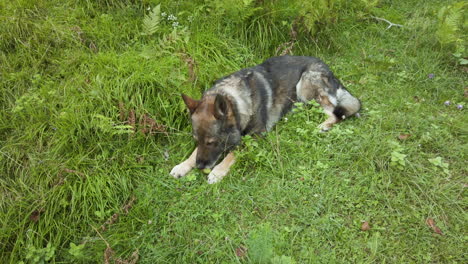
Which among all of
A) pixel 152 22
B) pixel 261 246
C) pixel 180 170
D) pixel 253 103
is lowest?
pixel 180 170

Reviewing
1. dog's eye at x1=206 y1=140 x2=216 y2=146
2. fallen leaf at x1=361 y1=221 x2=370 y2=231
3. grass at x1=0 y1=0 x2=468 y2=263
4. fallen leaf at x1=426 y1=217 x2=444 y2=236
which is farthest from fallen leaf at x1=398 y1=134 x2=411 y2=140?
dog's eye at x1=206 y1=140 x2=216 y2=146

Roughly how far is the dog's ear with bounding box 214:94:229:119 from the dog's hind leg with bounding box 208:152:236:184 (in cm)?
52

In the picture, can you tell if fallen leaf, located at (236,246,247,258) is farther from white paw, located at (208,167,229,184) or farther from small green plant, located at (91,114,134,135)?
small green plant, located at (91,114,134,135)

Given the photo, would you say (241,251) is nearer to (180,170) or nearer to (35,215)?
(180,170)

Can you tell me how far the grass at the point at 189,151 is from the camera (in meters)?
2.51

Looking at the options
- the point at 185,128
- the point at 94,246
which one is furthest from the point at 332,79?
the point at 94,246

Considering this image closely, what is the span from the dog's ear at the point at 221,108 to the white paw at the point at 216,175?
2.01 ft

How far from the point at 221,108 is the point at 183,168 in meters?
0.84

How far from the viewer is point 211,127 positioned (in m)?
2.95

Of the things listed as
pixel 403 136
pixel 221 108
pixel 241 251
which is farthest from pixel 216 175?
pixel 403 136

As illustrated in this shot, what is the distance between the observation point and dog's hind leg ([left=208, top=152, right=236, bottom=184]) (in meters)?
3.08

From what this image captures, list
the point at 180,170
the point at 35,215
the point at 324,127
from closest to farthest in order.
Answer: the point at 35,215 → the point at 180,170 → the point at 324,127

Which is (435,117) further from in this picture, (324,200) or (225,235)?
(225,235)

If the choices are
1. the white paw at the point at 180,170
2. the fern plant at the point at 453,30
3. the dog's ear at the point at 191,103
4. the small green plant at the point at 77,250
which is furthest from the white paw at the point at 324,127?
the small green plant at the point at 77,250
